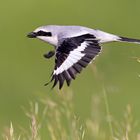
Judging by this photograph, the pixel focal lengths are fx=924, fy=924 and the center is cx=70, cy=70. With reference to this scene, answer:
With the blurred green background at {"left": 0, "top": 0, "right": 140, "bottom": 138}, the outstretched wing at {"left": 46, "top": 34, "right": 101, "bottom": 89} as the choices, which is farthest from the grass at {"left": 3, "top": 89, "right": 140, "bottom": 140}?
the blurred green background at {"left": 0, "top": 0, "right": 140, "bottom": 138}

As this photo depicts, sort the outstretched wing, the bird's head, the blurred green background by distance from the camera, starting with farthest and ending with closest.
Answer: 1. the blurred green background
2. the bird's head
3. the outstretched wing

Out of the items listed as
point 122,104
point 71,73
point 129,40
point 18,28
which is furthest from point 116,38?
point 18,28

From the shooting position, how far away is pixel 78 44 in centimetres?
399

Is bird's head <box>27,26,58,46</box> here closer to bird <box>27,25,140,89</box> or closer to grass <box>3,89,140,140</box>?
bird <box>27,25,140,89</box>

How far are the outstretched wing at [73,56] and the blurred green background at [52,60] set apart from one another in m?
2.40

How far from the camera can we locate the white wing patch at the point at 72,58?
380 cm

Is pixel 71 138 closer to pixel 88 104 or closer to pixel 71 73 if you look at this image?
pixel 71 73

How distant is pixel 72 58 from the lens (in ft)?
12.8

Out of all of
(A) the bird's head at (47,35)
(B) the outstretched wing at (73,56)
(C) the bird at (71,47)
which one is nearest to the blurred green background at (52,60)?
(A) the bird's head at (47,35)

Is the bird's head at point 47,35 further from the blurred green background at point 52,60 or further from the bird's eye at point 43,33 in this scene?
the blurred green background at point 52,60

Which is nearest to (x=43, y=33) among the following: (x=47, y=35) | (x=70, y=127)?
(x=47, y=35)

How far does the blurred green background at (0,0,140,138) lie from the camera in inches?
309

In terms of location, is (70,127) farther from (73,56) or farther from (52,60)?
(52,60)

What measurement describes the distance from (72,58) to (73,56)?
17 mm
